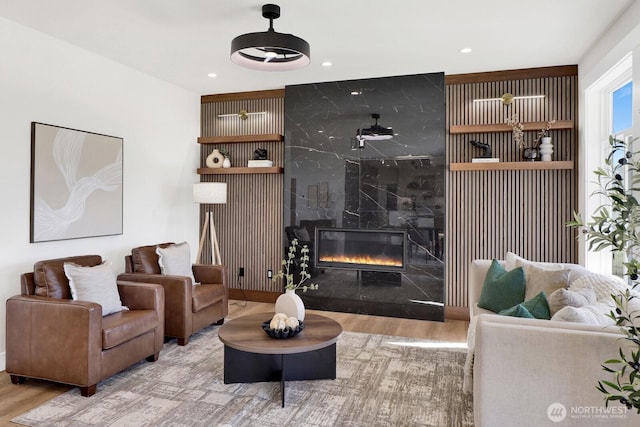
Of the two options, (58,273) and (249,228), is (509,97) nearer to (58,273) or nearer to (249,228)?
(249,228)

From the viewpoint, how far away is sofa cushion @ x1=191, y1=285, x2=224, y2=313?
4.10 m

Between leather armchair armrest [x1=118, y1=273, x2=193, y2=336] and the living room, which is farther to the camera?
leather armchair armrest [x1=118, y1=273, x2=193, y2=336]

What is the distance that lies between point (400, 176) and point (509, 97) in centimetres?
144

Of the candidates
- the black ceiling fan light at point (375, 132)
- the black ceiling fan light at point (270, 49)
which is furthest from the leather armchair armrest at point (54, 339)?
the black ceiling fan light at point (375, 132)

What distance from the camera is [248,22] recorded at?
3.42m

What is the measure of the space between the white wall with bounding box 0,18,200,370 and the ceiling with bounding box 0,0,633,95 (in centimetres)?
22

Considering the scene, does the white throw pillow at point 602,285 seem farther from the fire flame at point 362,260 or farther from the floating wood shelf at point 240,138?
the floating wood shelf at point 240,138

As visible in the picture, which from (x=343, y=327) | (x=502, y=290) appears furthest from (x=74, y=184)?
(x=502, y=290)

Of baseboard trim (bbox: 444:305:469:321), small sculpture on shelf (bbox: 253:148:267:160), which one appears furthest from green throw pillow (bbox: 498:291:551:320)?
small sculpture on shelf (bbox: 253:148:267:160)

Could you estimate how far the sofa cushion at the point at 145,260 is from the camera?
4343 mm

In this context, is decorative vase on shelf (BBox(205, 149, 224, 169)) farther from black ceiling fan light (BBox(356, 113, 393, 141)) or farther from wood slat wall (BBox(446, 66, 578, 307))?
wood slat wall (BBox(446, 66, 578, 307))

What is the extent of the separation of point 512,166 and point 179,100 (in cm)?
416

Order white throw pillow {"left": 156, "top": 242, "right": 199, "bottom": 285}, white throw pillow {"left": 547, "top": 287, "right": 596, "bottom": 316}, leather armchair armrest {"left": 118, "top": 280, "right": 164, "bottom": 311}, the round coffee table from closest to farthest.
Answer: white throw pillow {"left": 547, "top": 287, "right": 596, "bottom": 316} < the round coffee table < leather armchair armrest {"left": 118, "top": 280, "right": 164, "bottom": 311} < white throw pillow {"left": 156, "top": 242, "right": 199, "bottom": 285}

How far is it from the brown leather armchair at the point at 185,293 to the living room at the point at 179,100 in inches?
15.0
